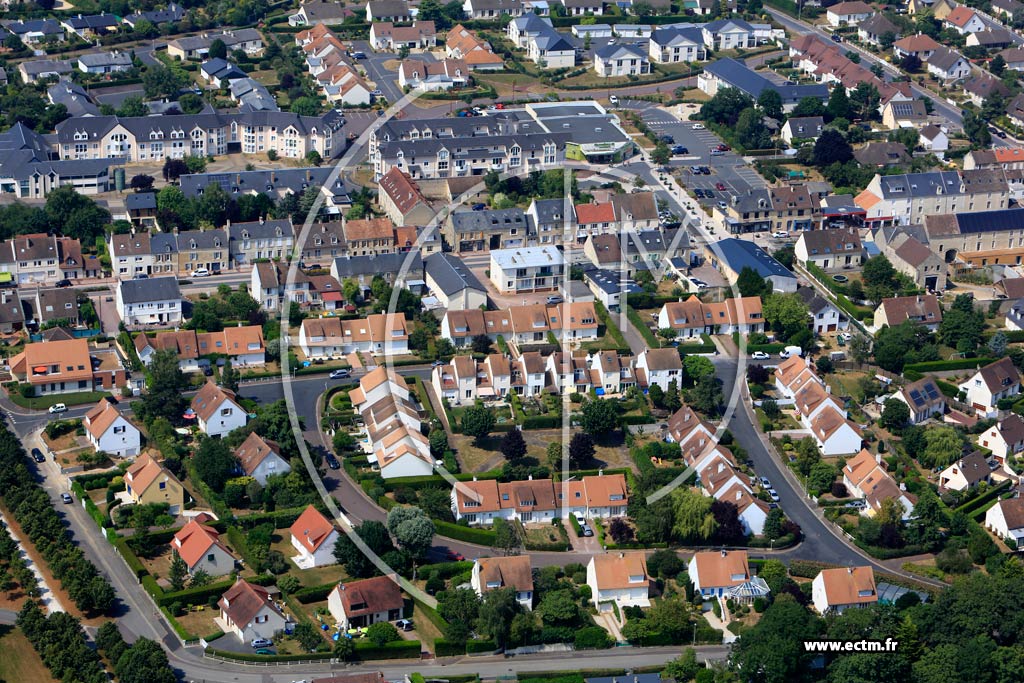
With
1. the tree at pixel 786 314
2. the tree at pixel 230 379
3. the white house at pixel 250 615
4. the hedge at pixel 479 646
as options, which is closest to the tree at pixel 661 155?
the tree at pixel 786 314

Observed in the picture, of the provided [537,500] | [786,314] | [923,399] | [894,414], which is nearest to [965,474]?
[894,414]

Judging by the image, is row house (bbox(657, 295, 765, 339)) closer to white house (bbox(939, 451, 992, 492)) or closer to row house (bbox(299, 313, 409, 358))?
row house (bbox(299, 313, 409, 358))

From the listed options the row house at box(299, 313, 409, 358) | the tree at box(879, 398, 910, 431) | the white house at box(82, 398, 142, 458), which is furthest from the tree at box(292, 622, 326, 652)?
the tree at box(879, 398, 910, 431)

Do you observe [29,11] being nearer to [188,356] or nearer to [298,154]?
[298,154]

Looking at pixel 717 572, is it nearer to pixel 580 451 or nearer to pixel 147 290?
pixel 580 451

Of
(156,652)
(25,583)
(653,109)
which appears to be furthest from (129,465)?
(653,109)

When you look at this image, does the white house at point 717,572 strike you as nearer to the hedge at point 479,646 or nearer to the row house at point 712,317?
the hedge at point 479,646

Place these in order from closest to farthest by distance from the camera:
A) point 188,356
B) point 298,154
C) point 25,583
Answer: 1. point 25,583
2. point 188,356
3. point 298,154
